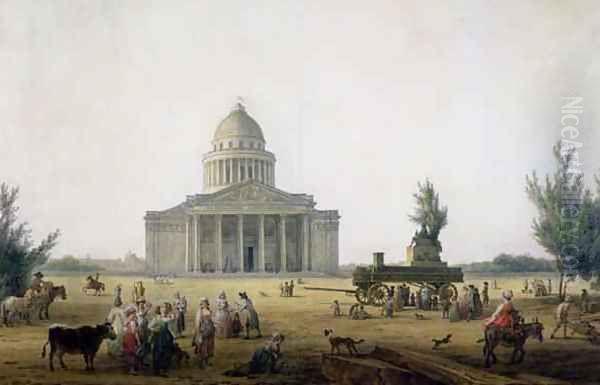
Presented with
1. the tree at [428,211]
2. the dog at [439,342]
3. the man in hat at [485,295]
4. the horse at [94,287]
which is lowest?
the dog at [439,342]

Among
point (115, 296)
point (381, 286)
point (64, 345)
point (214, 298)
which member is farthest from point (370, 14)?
point (64, 345)

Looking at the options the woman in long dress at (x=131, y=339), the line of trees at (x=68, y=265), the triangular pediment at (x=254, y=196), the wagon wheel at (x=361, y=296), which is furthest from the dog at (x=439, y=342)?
the line of trees at (x=68, y=265)

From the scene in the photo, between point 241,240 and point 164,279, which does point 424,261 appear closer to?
point 241,240

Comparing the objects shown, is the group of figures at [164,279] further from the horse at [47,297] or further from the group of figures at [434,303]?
the group of figures at [434,303]

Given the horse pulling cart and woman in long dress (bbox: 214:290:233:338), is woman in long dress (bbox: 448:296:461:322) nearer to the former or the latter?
the horse pulling cart

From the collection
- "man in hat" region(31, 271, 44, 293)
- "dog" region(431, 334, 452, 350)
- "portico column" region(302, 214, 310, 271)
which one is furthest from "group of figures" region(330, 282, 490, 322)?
"man in hat" region(31, 271, 44, 293)

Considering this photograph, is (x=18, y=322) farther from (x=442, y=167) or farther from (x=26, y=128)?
(x=442, y=167)

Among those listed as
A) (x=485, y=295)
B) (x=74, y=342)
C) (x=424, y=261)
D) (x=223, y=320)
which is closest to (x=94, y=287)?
(x=74, y=342)
